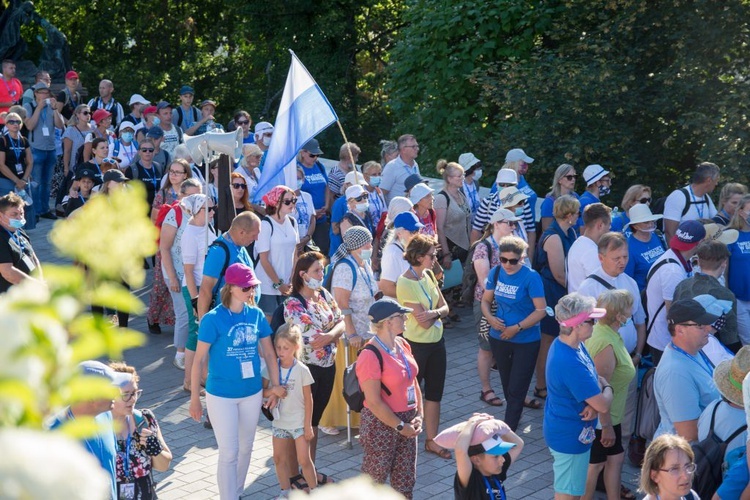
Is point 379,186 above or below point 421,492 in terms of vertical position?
above

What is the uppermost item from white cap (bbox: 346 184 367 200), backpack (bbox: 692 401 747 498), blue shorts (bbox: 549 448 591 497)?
white cap (bbox: 346 184 367 200)

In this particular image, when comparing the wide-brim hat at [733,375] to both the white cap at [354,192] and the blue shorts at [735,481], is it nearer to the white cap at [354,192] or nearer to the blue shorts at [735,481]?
the blue shorts at [735,481]

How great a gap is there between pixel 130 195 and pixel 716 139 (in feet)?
40.8

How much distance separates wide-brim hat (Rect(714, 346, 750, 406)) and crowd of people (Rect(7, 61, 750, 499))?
0.5 inches

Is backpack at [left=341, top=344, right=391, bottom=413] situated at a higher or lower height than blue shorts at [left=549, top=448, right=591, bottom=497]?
higher

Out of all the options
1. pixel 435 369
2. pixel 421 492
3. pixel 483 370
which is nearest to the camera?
pixel 421 492

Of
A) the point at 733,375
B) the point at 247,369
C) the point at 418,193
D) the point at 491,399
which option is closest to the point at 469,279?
the point at 418,193

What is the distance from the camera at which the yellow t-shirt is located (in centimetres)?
784

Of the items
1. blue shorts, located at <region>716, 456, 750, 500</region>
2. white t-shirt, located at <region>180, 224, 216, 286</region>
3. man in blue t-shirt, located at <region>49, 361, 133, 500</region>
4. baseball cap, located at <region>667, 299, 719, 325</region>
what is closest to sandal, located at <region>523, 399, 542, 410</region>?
baseball cap, located at <region>667, 299, 719, 325</region>

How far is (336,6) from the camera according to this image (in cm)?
2141

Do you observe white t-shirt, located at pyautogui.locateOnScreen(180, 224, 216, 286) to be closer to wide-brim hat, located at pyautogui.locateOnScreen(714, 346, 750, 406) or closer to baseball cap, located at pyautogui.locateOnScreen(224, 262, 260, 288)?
baseball cap, located at pyautogui.locateOnScreen(224, 262, 260, 288)

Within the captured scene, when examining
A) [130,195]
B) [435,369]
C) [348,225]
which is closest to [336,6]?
[348,225]

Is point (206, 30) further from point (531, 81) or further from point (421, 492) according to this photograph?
point (421, 492)

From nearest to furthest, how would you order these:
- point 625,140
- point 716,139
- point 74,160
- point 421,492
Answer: point 421,492 < point 716,139 < point 625,140 < point 74,160
